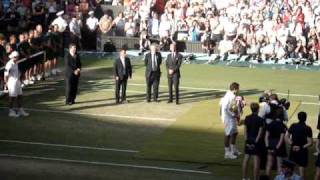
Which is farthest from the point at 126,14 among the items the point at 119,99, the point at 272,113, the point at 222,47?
the point at 272,113

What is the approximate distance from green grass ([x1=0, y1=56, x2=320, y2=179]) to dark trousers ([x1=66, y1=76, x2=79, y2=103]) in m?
0.36

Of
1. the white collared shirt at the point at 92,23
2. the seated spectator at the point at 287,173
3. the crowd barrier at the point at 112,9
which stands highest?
the crowd barrier at the point at 112,9

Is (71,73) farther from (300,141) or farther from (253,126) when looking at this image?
(300,141)

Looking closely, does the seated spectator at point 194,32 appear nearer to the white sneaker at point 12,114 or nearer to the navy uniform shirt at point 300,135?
the white sneaker at point 12,114

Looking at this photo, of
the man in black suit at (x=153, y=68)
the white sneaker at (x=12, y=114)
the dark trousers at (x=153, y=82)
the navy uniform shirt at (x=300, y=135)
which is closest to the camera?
the navy uniform shirt at (x=300, y=135)

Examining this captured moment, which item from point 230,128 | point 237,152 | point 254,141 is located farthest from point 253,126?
point 237,152

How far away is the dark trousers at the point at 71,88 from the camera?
23.8 m

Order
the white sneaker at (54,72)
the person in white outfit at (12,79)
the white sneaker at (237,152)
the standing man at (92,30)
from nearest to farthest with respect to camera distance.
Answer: the white sneaker at (237,152) < the person in white outfit at (12,79) < the white sneaker at (54,72) < the standing man at (92,30)

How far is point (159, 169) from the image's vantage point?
17.5 metres

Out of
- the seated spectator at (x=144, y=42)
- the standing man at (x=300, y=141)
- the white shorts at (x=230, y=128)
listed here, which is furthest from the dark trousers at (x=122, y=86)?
the seated spectator at (x=144, y=42)

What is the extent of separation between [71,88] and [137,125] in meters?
3.23

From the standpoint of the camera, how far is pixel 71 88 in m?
23.9

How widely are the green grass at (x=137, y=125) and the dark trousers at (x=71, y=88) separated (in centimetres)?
36

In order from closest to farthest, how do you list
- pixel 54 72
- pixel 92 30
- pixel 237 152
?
pixel 237 152
pixel 54 72
pixel 92 30
